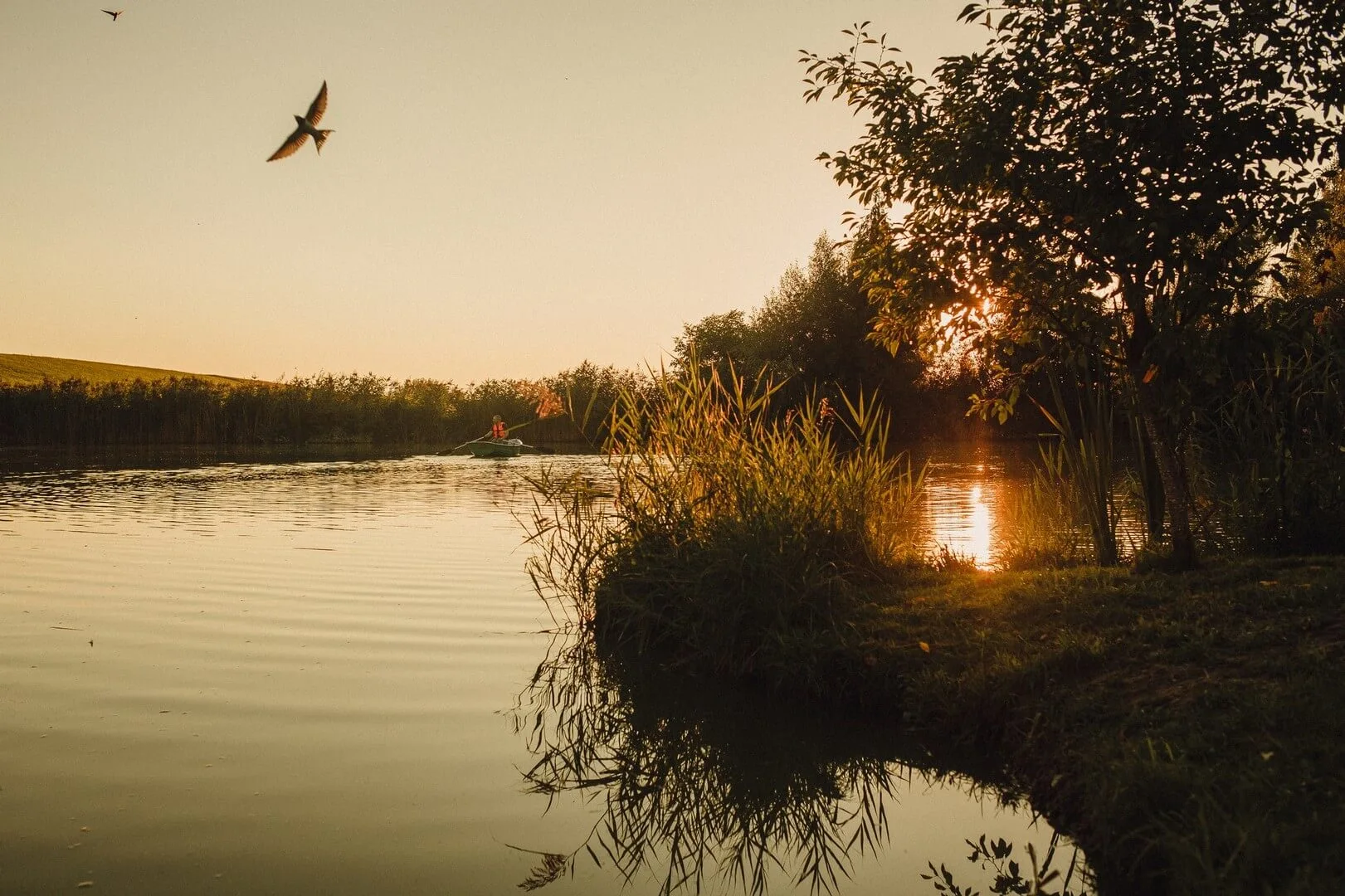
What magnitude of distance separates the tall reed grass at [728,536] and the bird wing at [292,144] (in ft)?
16.3

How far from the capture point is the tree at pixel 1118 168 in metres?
6.72

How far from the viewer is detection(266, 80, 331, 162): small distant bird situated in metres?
11.0

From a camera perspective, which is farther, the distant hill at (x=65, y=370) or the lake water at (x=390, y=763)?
the distant hill at (x=65, y=370)

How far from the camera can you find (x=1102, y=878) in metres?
4.11

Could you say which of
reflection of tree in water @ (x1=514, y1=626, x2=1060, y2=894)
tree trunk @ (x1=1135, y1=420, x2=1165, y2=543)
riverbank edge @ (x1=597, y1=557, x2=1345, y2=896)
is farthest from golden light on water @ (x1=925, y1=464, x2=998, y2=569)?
reflection of tree in water @ (x1=514, y1=626, x2=1060, y2=894)

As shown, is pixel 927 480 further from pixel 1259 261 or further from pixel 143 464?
pixel 143 464

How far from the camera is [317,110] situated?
1151 cm

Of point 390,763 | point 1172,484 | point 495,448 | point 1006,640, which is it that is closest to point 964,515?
point 1172,484

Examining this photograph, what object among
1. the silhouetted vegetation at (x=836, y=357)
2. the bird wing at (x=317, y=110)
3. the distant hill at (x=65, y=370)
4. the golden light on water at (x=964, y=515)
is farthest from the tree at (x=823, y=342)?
the distant hill at (x=65, y=370)

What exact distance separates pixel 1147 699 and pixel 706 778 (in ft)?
7.78

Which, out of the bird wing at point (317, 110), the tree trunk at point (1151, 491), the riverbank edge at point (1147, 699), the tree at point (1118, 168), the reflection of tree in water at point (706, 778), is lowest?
the reflection of tree in water at point (706, 778)

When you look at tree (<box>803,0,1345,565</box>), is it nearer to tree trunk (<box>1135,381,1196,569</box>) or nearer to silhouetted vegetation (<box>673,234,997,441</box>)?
tree trunk (<box>1135,381,1196,569</box>)

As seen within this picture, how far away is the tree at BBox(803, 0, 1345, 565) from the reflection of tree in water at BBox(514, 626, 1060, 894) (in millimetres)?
3446

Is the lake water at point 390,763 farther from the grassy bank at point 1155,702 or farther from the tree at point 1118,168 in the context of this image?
the tree at point 1118,168
